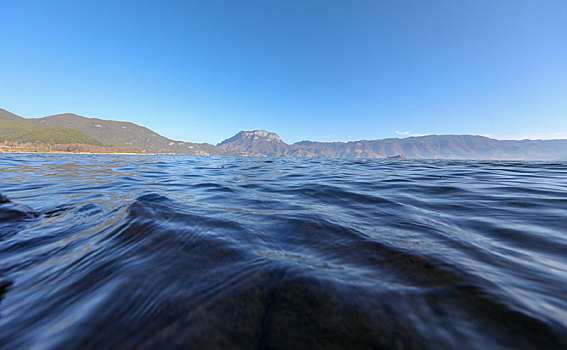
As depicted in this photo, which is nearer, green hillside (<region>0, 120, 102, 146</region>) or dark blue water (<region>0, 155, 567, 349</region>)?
dark blue water (<region>0, 155, 567, 349</region>)

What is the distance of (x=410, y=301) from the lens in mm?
1413

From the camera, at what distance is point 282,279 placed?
5.44 ft

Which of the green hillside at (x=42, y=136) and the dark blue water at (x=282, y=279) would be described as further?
the green hillside at (x=42, y=136)

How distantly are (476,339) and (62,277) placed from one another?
10.8 feet

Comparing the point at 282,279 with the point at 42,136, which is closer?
the point at 282,279

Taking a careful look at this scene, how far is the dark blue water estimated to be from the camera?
1.19 metres

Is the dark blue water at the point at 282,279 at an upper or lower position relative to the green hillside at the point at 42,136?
lower

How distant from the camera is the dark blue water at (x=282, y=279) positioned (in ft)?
3.92

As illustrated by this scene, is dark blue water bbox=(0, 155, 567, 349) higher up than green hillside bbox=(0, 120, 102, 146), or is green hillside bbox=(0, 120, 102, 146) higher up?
green hillside bbox=(0, 120, 102, 146)

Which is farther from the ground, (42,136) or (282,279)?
(42,136)

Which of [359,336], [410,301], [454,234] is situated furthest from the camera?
[454,234]

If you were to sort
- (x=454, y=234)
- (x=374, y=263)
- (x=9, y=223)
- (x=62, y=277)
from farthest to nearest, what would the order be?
(x=9, y=223), (x=454, y=234), (x=374, y=263), (x=62, y=277)

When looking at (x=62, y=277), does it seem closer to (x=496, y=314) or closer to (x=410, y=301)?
(x=410, y=301)

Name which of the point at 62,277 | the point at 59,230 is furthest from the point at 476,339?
the point at 59,230
